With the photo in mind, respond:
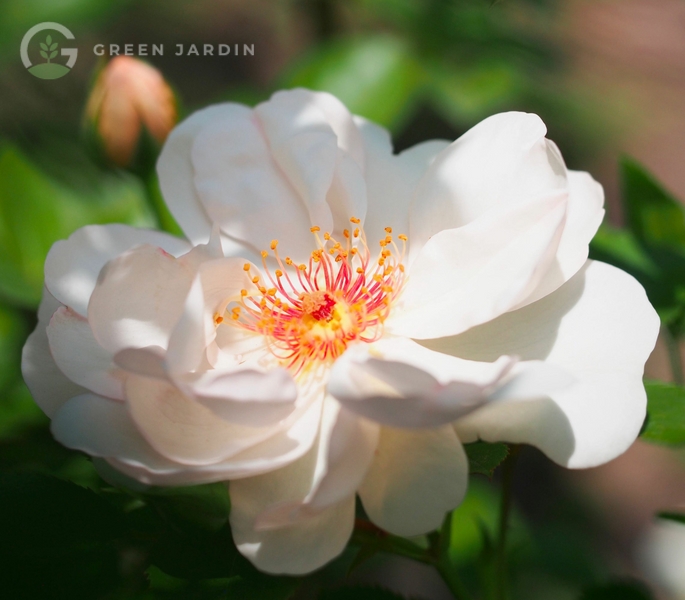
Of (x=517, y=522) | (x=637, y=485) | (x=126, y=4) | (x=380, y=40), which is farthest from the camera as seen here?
(x=637, y=485)

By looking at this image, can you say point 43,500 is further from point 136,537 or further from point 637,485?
point 637,485

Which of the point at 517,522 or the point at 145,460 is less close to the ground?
the point at 145,460

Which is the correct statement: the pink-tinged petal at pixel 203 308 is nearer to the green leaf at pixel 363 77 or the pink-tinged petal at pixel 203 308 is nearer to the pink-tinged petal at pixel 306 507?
the pink-tinged petal at pixel 306 507

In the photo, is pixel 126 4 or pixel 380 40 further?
pixel 126 4

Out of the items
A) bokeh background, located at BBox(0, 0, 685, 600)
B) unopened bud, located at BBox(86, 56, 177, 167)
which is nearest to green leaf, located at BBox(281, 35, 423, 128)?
bokeh background, located at BBox(0, 0, 685, 600)

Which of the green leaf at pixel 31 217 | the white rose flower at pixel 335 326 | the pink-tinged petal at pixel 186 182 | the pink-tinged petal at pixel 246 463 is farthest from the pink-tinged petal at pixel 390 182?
the green leaf at pixel 31 217

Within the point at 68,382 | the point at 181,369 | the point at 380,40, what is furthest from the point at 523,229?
the point at 380,40
